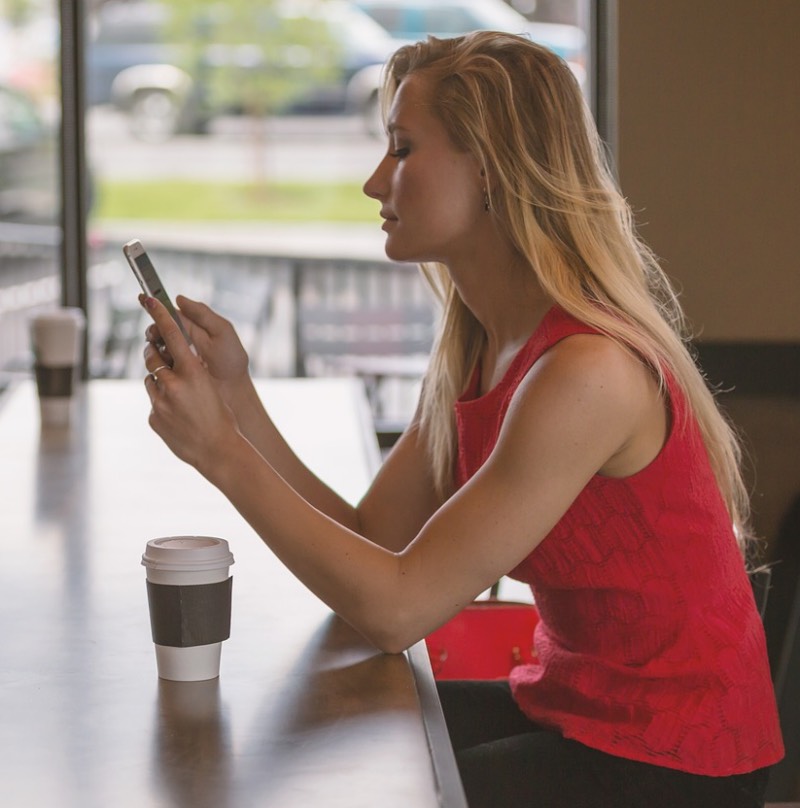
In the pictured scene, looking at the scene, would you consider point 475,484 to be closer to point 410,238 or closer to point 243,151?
point 410,238

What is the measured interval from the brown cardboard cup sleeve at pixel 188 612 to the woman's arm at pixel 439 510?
13 centimetres

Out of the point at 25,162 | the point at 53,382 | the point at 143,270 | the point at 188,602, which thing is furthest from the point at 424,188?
the point at 25,162

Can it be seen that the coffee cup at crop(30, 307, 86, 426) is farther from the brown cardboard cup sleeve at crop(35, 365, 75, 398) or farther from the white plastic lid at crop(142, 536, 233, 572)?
the white plastic lid at crop(142, 536, 233, 572)

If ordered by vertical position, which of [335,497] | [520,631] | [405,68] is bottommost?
[520,631]

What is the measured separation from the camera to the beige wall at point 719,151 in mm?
2973

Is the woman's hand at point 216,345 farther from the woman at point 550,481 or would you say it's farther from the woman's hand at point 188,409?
the woman's hand at point 188,409

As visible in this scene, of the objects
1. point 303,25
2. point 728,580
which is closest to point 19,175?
point 303,25

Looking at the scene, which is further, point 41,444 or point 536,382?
point 41,444

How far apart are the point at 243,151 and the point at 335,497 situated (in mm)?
2313

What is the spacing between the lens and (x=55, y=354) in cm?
269

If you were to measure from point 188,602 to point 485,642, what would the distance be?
77cm

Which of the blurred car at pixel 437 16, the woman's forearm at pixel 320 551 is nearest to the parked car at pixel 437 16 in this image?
the blurred car at pixel 437 16

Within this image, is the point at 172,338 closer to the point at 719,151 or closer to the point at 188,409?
the point at 188,409

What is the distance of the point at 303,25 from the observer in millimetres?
3697
